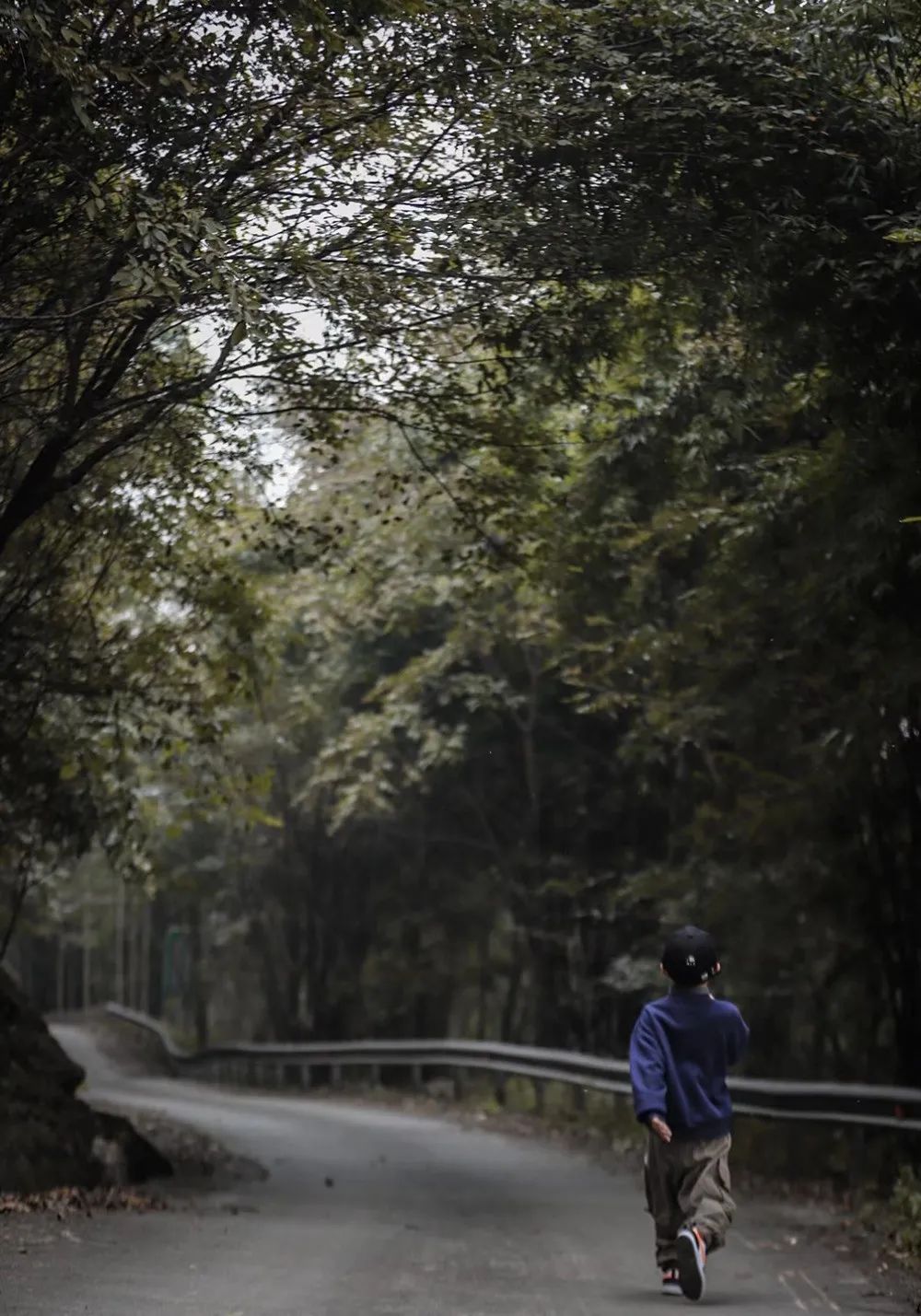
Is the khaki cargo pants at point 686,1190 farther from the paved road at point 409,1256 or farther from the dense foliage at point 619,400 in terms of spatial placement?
→ the dense foliage at point 619,400

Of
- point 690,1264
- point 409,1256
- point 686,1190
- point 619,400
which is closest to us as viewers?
point 690,1264

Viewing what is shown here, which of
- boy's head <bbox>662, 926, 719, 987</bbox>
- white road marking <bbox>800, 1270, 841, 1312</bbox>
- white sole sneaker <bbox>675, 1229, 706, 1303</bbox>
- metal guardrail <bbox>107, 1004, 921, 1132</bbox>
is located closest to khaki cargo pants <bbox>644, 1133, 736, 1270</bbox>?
white sole sneaker <bbox>675, 1229, 706, 1303</bbox>

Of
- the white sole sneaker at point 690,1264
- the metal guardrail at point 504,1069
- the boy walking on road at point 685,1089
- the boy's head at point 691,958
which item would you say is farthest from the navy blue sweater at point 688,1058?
the metal guardrail at point 504,1069

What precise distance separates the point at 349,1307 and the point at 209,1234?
3222 mm

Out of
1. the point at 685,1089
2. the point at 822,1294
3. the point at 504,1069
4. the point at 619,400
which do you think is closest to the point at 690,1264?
the point at 685,1089

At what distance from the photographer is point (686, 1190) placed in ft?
29.6

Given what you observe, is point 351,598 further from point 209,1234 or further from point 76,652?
point 209,1234

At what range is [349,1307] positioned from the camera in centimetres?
866

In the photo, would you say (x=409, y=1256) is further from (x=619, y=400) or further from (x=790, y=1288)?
(x=619, y=400)

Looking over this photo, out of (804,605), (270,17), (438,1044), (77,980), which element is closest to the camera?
(270,17)

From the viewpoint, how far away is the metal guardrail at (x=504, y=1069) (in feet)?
43.0

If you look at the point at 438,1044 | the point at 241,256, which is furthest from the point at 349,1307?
the point at 438,1044

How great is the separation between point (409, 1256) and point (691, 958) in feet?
10.1

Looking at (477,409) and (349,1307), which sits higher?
(477,409)
